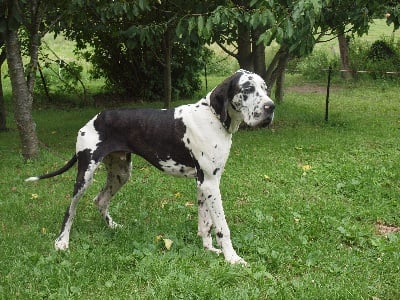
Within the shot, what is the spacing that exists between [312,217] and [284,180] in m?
1.40

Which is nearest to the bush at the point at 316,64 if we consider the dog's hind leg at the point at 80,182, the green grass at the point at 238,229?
the green grass at the point at 238,229

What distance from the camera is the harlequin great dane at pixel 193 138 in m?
4.23

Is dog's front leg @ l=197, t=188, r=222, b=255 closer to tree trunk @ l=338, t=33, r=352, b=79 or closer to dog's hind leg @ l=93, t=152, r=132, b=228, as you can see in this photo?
dog's hind leg @ l=93, t=152, r=132, b=228

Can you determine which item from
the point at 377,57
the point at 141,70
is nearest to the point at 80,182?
the point at 141,70

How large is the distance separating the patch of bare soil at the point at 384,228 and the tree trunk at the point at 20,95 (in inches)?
209

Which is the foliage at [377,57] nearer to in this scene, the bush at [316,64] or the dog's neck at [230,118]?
the bush at [316,64]

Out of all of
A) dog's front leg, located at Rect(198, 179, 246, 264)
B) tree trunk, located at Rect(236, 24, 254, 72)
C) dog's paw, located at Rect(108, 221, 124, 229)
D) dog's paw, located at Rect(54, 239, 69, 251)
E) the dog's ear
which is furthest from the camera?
tree trunk, located at Rect(236, 24, 254, 72)

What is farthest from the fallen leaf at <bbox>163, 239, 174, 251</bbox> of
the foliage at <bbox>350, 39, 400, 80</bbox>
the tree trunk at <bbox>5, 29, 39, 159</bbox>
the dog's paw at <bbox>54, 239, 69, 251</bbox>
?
the foliage at <bbox>350, 39, 400, 80</bbox>

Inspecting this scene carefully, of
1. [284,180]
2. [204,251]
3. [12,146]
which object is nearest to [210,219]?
[204,251]

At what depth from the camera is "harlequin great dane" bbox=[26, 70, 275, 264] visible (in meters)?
4.23

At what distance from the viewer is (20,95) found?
25.4 ft

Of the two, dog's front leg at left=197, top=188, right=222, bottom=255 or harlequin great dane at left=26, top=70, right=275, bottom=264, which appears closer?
harlequin great dane at left=26, top=70, right=275, bottom=264

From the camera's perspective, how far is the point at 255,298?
3.64 metres

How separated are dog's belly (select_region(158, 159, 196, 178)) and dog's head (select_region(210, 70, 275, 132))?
580mm
